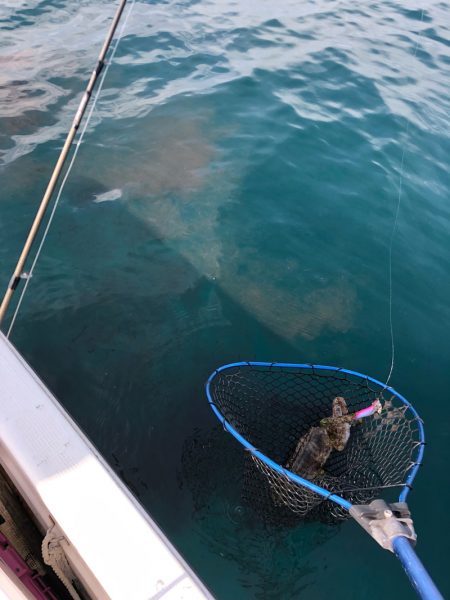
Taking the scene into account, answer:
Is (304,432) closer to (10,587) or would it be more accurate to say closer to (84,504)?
(84,504)

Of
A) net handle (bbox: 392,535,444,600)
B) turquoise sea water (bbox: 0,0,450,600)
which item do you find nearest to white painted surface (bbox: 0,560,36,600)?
net handle (bbox: 392,535,444,600)

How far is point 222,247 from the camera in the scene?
6.32 m

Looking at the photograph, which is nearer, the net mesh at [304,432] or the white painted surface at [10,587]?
the white painted surface at [10,587]

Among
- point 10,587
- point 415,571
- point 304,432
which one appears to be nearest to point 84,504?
point 10,587

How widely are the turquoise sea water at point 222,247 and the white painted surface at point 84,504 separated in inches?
72.8

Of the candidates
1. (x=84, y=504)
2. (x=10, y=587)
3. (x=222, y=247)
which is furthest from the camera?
(x=222, y=247)

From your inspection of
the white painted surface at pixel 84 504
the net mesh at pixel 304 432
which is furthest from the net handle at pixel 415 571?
the net mesh at pixel 304 432

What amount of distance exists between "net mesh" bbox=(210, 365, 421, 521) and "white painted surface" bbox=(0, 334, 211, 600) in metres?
1.64

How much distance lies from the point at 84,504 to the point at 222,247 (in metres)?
4.39

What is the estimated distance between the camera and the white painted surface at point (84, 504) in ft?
7.03

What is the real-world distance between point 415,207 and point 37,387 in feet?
20.8

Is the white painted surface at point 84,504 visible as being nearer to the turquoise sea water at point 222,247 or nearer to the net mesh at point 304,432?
the net mesh at point 304,432

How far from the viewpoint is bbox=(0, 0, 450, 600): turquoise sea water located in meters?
4.18

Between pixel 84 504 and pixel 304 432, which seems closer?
pixel 84 504
